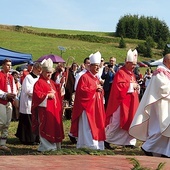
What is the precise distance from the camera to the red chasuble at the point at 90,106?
8.94 meters

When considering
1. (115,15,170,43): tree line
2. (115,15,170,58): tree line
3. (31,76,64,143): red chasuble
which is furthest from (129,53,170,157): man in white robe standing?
(115,15,170,43): tree line

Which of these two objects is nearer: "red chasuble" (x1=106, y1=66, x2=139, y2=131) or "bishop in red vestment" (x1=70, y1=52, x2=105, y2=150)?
"bishop in red vestment" (x1=70, y1=52, x2=105, y2=150)

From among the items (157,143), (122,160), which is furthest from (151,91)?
(122,160)

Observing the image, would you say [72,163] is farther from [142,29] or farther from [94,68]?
[142,29]

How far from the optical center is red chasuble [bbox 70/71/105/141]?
8.94 meters

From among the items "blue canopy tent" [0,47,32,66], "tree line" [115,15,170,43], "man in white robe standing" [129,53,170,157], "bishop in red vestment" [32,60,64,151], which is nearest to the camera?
"man in white robe standing" [129,53,170,157]

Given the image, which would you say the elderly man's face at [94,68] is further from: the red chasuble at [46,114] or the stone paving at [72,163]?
the stone paving at [72,163]

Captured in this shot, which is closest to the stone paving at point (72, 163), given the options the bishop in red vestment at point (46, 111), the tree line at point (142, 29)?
the bishop in red vestment at point (46, 111)

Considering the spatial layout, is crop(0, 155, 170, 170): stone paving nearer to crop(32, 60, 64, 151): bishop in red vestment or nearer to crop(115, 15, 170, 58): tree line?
crop(32, 60, 64, 151): bishop in red vestment

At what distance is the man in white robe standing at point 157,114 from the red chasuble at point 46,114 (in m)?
1.49

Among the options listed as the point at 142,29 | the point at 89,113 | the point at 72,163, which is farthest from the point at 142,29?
the point at 72,163

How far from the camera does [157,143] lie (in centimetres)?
826

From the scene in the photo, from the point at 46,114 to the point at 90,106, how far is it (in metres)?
0.84

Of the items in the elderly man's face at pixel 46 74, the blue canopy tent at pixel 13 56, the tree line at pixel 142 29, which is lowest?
the elderly man's face at pixel 46 74
